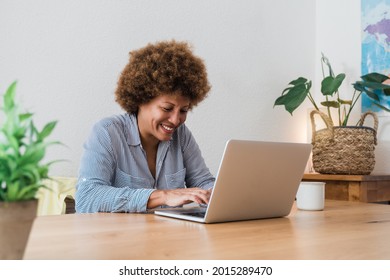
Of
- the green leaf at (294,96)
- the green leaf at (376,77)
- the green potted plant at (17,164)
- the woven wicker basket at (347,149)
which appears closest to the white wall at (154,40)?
the green leaf at (294,96)

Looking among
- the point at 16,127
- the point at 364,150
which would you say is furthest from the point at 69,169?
the point at 16,127

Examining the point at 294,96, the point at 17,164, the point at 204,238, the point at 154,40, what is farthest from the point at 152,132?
the point at 294,96

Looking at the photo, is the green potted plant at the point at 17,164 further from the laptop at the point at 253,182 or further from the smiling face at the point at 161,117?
the smiling face at the point at 161,117

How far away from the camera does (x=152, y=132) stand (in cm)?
175

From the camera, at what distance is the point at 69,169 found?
2.31 m

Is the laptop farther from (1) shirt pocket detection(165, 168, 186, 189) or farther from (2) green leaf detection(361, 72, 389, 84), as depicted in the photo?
(2) green leaf detection(361, 72, 389, 84)

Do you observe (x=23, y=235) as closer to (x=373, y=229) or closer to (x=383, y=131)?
(x=373, y=229)

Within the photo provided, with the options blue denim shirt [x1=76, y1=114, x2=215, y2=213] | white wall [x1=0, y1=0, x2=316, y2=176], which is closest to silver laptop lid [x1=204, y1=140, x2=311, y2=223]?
blue denim shirt [x1=76, y1=114, x2=215, y2=213]

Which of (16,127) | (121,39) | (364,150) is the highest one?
(121,39)

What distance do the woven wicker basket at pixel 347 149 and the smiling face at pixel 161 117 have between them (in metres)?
1.36

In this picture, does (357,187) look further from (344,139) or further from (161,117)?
(161,117)

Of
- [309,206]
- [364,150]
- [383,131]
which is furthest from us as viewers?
[383,131]

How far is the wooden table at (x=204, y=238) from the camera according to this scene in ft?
2.57
